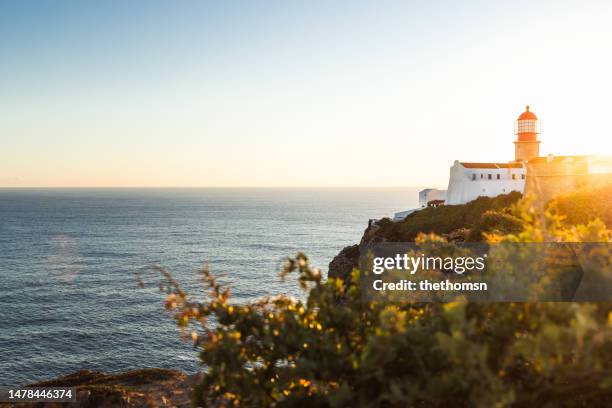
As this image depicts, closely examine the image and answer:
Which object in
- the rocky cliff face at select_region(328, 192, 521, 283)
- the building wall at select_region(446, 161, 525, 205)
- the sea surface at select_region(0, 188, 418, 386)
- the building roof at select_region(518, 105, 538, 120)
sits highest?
the building roof at select_region(518, 105, 538, 120)

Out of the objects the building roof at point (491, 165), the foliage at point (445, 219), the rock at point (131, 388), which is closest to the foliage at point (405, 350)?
the rock at point (131, 388)

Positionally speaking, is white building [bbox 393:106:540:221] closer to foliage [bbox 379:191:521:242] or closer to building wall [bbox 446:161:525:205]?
building wall [bbox 446:161:525:205]

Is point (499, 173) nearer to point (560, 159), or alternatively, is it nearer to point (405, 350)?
point (560, 159)

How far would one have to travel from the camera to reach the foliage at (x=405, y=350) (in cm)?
544

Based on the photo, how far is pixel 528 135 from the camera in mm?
64000

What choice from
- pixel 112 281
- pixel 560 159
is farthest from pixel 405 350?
pixel 112 281

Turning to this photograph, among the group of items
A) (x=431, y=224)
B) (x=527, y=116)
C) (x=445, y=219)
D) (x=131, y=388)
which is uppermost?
(x=527, y=116)

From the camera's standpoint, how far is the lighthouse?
6353 centimetres

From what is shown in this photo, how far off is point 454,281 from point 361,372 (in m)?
4.21

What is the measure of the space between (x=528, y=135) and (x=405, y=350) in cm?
6523

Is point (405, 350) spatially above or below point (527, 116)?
below

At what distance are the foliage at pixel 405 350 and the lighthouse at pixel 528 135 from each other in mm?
62531

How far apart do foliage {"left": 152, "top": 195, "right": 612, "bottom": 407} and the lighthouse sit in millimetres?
62531

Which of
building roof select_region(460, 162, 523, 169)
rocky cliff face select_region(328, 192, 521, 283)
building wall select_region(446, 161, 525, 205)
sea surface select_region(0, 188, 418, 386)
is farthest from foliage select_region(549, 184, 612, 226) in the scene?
sea surface select_region(0, 188, 418, 386)
